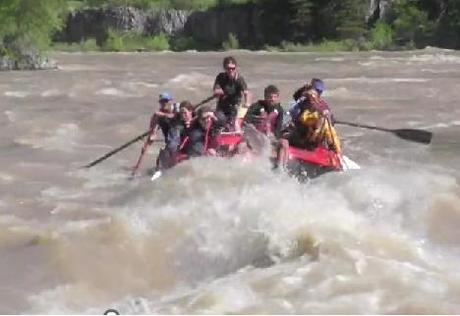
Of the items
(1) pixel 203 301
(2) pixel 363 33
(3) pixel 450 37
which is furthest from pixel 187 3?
(1) pixel 203 301

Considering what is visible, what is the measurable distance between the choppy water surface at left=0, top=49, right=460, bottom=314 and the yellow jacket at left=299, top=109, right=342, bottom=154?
0.50 metres

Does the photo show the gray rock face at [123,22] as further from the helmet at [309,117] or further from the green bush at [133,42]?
the helmet at [309,117]

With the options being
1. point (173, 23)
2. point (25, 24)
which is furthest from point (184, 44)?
point (25, 24)

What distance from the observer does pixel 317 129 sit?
11.3 m

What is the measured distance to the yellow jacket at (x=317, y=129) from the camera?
36.6 ft

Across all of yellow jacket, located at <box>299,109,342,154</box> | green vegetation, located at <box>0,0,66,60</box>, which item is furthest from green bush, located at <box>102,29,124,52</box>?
yellow jacket, located at <box>299,109,342,154</box>

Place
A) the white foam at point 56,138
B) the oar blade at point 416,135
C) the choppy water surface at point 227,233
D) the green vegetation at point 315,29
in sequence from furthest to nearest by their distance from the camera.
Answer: the green vegetation at point 315,29
the white foam at point 56,138
the oar blade at point 416,135
the choppy water surface at point 227,233

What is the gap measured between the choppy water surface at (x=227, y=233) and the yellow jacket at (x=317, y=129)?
1.65 ft

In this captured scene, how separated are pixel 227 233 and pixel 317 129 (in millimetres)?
2378

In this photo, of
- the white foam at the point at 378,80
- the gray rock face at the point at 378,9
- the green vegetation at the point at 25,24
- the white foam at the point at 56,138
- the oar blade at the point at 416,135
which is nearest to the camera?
the oar blade at the point at 416,135

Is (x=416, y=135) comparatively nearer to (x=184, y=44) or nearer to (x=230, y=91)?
(x=230, y=91)

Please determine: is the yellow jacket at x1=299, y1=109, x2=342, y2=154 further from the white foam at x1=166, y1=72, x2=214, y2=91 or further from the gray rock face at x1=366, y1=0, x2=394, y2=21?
the gray rock face at x1=366, y1=0, x2=394, y2=21

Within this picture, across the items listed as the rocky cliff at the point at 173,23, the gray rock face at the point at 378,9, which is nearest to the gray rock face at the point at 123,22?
the rocky cliff at the point at 173,23

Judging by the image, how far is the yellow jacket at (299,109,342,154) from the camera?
11148 millimetres
